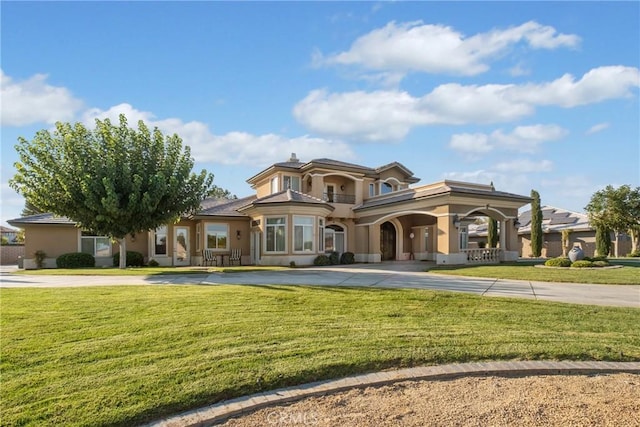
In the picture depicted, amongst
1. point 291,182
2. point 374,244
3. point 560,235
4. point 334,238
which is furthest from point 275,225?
point 560,235

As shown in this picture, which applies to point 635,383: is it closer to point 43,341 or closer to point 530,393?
point 530,393

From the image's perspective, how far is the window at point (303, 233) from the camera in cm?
2437

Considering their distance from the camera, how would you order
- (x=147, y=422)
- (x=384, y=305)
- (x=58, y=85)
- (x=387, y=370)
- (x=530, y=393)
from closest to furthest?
(x=147, y=422) → (x=530, y=393) → (x=387, y=370) → (x=384, y=305) → (x=58, y=85)

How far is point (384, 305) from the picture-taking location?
899 centimetres

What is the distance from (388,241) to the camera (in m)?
31.2

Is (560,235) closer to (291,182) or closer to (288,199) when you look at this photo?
(291,182)

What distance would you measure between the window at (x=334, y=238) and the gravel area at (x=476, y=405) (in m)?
24.0

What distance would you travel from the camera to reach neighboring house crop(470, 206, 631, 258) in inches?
1444

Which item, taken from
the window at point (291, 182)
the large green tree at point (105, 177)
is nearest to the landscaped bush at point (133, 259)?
the large green tree at point (105, 177)

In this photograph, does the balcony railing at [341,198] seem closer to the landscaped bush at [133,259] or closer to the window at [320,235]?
the window at [320,235]

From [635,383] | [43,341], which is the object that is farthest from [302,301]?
[635,383]

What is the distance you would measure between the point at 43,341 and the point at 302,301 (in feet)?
16.0

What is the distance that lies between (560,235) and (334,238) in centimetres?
2332

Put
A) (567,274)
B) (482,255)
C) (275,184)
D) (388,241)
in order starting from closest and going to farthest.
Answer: (567,274) → (482,255) → (275,184) → (388,241)
